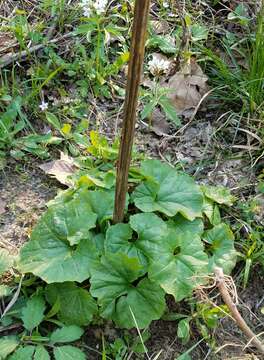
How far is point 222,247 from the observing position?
2.09 m

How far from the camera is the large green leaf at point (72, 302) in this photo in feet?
6.08

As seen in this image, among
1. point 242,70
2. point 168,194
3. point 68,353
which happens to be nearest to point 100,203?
point 168,194

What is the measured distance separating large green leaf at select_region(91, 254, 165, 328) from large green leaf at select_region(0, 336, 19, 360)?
279mm

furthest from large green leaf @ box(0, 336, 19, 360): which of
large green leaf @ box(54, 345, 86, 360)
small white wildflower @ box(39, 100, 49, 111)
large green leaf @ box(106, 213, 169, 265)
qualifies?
small white wildflower @ box(39, 100, 49, 111)

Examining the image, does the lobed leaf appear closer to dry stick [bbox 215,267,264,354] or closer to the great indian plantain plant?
the great indian plantain plant

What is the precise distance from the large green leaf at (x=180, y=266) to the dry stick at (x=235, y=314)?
0.20 feet

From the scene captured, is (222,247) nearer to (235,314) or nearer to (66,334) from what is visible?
(235,314)

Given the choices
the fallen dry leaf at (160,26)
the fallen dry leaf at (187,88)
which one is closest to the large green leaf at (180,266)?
the fallen dry leaf at (187,88)

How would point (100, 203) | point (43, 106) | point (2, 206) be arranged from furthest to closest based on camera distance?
point (43, 106)
point (2, 206)
point (100, 203)

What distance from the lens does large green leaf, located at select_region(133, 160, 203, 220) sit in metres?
2.05

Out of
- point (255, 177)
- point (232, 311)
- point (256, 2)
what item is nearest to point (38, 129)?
point (255, 177)

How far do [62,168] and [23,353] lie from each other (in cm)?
78

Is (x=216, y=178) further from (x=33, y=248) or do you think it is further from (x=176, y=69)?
(x=33, y=248)

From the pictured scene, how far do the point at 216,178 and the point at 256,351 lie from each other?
0.74m
